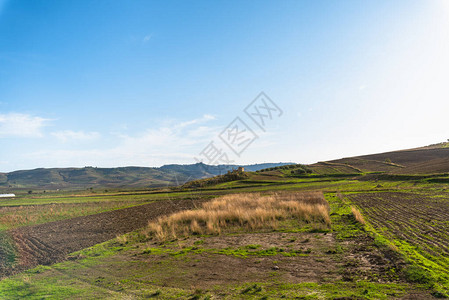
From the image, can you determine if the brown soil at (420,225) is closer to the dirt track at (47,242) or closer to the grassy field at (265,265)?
the grassy field at (265,265)

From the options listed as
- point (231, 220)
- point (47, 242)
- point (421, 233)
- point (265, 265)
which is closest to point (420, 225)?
point (421, 233)

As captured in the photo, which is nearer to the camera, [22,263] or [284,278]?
[284,278]

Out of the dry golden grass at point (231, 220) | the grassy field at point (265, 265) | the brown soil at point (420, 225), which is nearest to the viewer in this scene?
the grassy field at point (265, 265)

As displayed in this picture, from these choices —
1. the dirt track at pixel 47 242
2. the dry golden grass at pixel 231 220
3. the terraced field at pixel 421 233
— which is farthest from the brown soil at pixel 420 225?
the dirt track at pixel 47 242

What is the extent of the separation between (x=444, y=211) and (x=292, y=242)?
12.4m

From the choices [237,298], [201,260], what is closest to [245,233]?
[201,260]

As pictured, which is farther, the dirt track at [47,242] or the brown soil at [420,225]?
the dirt track at [47,242]

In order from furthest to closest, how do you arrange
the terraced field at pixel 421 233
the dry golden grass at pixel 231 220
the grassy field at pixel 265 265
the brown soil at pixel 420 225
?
the dry golden grass at pixel 231 220 < the brown soil at pixel 420 225 < the terraced field at pixel 421 233 < the grassy field at pixel 265 265

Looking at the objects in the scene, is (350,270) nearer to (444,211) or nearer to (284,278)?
(284,278)

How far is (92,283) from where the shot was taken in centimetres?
944

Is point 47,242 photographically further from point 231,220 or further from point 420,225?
point 420,225

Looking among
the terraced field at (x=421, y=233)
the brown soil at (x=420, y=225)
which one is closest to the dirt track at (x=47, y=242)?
the terraced field at (x=421, y=233)

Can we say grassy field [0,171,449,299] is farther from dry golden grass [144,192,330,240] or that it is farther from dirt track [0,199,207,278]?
dirt track [0,199,207,278]

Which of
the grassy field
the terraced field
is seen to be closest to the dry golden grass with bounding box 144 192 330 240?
the grassy field
